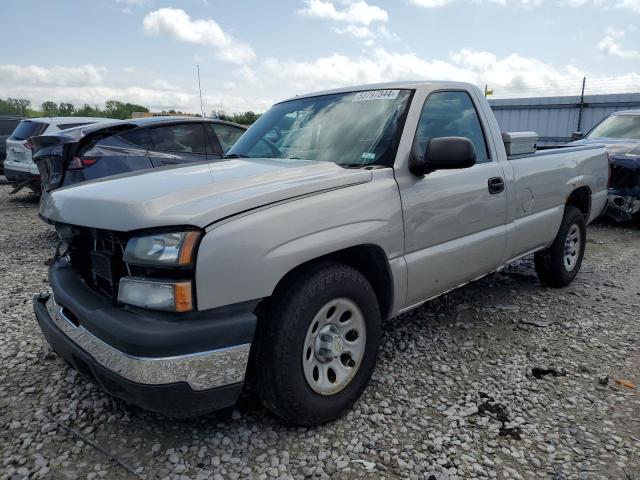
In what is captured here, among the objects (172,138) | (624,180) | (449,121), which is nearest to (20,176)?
(172,138)

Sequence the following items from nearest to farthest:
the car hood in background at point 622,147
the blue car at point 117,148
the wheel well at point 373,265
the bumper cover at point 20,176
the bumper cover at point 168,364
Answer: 1. the bumper cover at point 168,364
2. the wheel well at point 373,265
3. the blue car at point 117,148
4. the car hood in background at point 622,147
5. the bumper cover at point 20,176

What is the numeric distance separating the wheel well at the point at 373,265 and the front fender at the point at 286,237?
0.20ft

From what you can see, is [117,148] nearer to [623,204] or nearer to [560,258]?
[560,258]

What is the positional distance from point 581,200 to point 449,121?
7.45 feet

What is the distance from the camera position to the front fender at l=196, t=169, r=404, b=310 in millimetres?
1980

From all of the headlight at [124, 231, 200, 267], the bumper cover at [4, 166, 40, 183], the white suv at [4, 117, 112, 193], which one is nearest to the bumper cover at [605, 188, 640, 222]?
the headlight at [124, 231, 200, 267]

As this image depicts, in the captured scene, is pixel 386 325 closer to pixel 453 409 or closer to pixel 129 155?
pixel 453 409

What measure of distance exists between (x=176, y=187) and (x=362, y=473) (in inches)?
61.8

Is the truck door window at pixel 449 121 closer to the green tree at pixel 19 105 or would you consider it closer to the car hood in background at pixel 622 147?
the car hood in background at pixel 622 147

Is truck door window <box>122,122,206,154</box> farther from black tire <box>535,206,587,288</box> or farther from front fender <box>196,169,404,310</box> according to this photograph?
black tire <box>535,206,587,288</box>

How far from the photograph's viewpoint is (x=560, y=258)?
4.43 meters

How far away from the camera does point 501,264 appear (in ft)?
12.0

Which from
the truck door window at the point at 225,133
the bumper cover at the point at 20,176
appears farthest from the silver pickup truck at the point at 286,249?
the bumper cover at the point at 20,176

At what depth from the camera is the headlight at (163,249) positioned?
1.95 m
